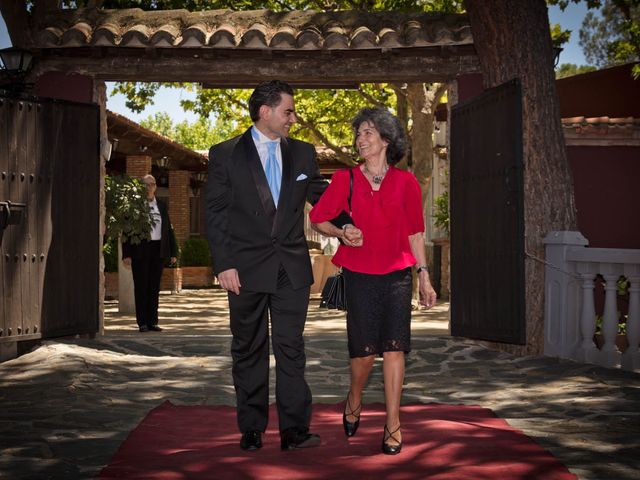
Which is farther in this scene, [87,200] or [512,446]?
[87,200]

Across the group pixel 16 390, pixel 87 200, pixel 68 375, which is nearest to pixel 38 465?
pixel 16 390

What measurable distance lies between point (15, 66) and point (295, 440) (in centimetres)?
608

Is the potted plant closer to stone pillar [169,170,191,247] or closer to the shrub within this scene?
the shrub

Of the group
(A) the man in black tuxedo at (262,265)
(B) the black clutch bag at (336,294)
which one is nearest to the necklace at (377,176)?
(B) the black clutch bag at (336,294)

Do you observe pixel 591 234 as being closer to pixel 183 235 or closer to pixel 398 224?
pixel 398 224

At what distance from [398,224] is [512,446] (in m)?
1.35

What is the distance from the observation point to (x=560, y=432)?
593 cm

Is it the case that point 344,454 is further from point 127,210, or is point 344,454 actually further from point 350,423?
point 127,210

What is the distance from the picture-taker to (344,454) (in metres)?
5.24

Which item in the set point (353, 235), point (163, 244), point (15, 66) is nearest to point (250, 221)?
point (353, 235)

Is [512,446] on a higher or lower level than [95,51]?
lower

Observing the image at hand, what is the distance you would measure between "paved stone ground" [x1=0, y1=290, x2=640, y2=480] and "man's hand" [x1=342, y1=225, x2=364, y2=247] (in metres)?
Answer: 1.56

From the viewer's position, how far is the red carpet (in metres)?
4.79

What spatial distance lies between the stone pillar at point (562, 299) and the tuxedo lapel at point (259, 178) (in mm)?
4722
